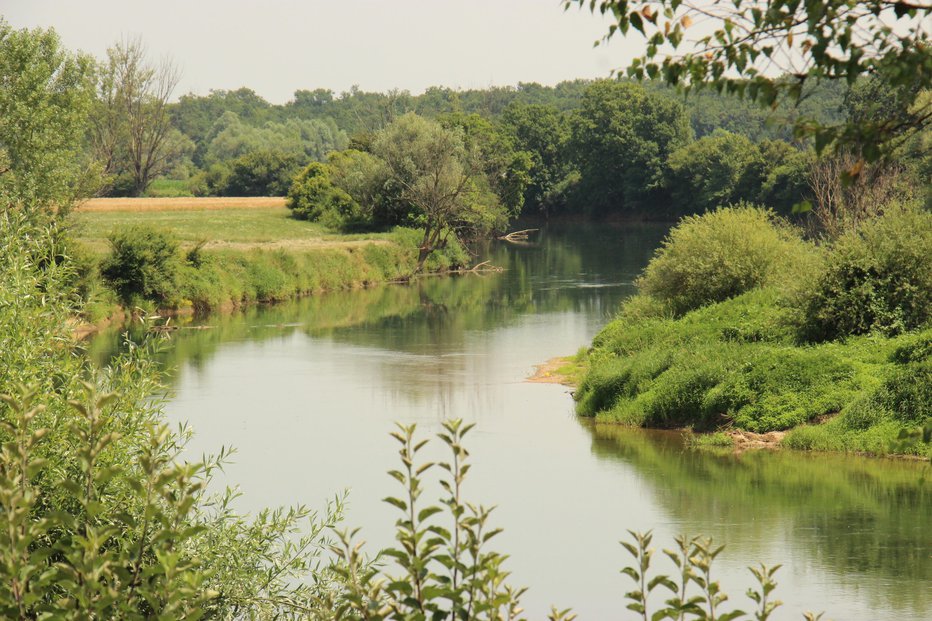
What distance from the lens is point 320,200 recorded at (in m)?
Answer: 63.8

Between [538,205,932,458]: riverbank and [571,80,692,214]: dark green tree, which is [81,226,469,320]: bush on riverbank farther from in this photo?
[571,80,692,214]: dark green tree

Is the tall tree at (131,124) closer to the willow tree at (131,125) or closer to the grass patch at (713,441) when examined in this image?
the willow tree at (131,125)

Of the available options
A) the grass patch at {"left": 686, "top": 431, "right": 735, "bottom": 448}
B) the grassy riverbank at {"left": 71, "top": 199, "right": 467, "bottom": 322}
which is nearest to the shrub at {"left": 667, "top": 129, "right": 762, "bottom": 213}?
the grassy riverbank at {"left": 71, "top": 199, "right": 467, "bottom": 322}

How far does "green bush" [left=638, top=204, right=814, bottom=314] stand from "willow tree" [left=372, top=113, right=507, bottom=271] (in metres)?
28.4

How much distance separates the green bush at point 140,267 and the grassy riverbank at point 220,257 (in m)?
0.03

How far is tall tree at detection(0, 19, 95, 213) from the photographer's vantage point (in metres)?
38.5

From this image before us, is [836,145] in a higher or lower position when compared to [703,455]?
higher

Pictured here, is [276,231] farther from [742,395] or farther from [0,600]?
[0,600]

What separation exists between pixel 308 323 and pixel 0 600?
34.6 meters

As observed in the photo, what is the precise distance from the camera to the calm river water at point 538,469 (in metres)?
14.6

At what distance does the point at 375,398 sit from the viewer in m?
26.3

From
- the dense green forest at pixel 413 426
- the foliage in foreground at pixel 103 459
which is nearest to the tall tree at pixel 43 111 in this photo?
the dense green forest at pixel 413 426

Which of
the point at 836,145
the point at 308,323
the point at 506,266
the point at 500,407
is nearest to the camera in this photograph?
the point at 836,145

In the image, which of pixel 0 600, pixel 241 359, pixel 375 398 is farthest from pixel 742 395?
pixel 0 600
